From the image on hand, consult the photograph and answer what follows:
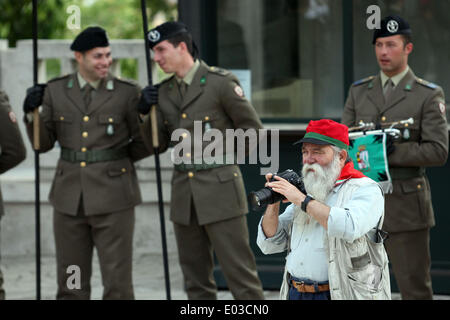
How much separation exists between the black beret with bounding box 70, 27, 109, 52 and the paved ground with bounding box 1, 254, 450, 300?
2297 millimetres

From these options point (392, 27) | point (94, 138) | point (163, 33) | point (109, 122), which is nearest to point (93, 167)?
point (94, 138)

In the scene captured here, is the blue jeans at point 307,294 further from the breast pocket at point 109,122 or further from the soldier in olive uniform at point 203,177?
the breast pocket at point 109,122

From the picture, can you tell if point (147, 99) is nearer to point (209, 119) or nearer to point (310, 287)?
point (209, 119)

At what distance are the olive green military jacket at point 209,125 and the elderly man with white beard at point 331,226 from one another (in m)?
1.90

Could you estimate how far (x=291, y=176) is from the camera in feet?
12.4

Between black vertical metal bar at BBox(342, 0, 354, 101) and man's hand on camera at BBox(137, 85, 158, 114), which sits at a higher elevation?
black vertical metal bar at BBox(342, 0, 354, 101)

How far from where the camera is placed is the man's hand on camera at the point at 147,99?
19.0 feet

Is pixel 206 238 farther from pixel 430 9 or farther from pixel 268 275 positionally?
pixel 430 9

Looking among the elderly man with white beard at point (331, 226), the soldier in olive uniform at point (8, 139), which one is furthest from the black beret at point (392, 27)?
the soldier in olive uniform at point (8, 139)

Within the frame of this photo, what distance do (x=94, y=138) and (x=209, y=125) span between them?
80 cm

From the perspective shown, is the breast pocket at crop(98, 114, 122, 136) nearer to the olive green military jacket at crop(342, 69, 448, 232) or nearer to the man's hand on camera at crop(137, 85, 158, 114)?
the man's hand on camera at crop(137, 85, 158, 114)

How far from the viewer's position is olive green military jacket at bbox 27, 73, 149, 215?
6008mm

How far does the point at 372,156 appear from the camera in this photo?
5.43 m

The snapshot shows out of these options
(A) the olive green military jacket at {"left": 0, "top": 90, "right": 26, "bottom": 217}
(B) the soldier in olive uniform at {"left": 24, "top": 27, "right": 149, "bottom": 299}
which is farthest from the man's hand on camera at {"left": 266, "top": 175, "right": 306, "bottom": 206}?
(A) the olive green military jacket at {"left": 0, "top": 90, "right": 26, "bottom": 217}
